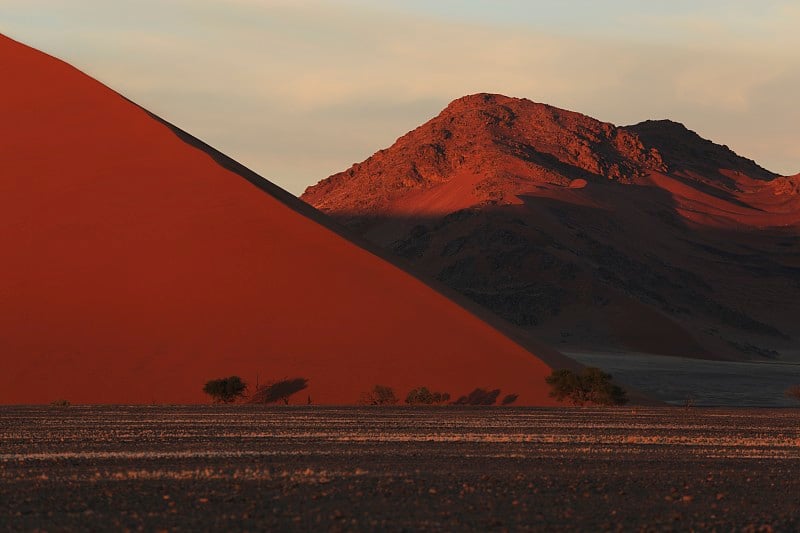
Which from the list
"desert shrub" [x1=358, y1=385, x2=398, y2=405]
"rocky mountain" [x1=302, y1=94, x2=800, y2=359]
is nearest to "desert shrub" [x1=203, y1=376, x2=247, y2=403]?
"desert shrub" [x1=358, y1=385, x2=398, y2=405]

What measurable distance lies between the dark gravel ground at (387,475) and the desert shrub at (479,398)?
940cm

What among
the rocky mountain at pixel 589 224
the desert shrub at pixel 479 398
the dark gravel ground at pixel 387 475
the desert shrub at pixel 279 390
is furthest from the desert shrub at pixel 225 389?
the rocky mountain at pixel 589 224

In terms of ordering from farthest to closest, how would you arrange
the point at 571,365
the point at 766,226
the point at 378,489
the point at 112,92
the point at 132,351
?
1. the point at 766,226
2. the point at 112,92
3. the point at 571,365
4. the point at 132,351
5. the point at 378,489

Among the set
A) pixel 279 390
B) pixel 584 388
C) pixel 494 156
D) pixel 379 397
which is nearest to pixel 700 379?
pixel 584 388

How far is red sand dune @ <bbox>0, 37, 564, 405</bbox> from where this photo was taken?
36312 millimetres

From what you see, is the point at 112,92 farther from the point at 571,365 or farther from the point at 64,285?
the point at 571,365

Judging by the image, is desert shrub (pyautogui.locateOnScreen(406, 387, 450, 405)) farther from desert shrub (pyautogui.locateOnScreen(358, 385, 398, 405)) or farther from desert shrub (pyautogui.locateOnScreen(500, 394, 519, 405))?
desert shrub (pyautogui.locateOnScreen(500, 394, 519, 405))

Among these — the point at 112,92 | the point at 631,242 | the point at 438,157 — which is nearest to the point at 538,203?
the point at 631,242

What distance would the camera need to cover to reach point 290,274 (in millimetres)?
41438

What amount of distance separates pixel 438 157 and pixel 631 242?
25455mm

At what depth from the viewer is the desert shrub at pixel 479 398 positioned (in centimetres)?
3681

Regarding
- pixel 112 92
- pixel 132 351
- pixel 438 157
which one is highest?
pixel 438 157

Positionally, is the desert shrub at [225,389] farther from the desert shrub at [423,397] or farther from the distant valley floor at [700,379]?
the distant valley floor at [700,379]

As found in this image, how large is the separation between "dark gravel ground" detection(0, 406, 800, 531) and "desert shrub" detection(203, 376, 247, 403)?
6.89 m
